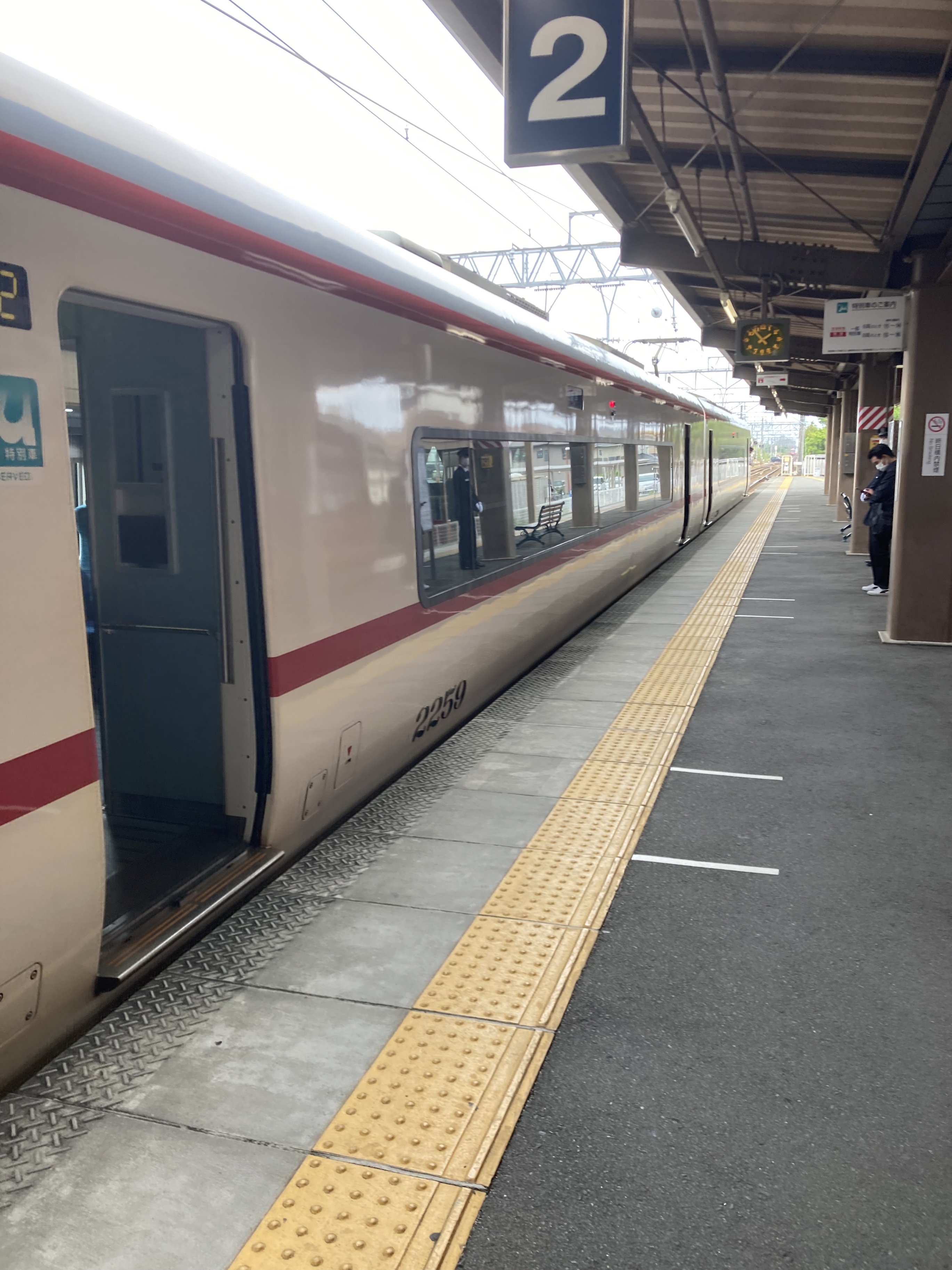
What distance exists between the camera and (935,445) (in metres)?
7.72

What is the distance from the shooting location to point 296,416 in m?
3.31

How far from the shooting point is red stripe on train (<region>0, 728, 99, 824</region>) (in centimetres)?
217

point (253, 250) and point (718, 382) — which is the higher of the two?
point (718, 382)

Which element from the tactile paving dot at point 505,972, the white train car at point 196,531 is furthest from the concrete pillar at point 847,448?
the tactile paving dot at point 505,972

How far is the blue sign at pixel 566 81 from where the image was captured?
3.96 m

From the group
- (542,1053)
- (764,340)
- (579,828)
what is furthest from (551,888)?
(764,340)

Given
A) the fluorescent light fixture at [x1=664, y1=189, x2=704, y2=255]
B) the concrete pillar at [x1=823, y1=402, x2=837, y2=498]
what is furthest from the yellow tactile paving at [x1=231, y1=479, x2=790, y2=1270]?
the concrete pillar at [x1=823, y1=402, x2=837, y2=498]

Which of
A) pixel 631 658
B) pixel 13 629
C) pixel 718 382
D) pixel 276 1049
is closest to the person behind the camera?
pixel 13 629

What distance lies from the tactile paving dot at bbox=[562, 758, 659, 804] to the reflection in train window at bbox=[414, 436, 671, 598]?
3.69ft

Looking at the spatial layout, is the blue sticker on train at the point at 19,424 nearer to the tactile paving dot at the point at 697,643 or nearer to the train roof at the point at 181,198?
the train roof at the point at 181,198

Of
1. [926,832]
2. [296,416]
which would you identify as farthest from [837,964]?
[296,416]

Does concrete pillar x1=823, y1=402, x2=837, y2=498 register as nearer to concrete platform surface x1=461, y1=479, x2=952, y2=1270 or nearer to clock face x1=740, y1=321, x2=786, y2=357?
clock face x1=740, y1=321, x2=786, y2=357

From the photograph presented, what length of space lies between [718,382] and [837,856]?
4469cm

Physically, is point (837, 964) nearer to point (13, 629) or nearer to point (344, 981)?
point (344, 981)
